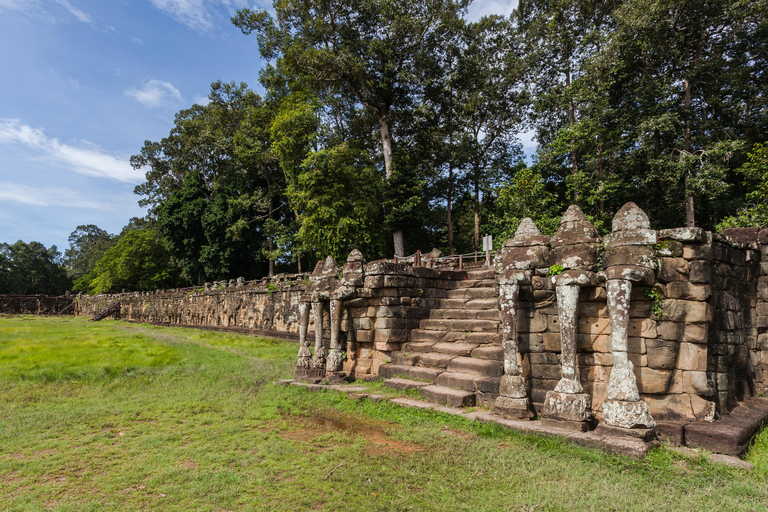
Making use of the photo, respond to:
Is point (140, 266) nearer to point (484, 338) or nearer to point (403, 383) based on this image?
point (403, 383)

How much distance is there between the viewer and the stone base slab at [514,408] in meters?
5.05

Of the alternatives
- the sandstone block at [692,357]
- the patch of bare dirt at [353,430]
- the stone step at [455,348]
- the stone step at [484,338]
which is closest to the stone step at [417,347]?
the stone step at [455,348]

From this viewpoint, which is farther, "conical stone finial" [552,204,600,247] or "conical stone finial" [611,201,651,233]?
"conical stone finial" [552,204,600,247]

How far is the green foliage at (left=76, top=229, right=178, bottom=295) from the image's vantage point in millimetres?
39750

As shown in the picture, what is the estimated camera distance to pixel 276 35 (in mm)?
25438

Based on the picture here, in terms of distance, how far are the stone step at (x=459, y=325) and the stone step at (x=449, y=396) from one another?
148cm

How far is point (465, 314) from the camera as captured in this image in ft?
26.0

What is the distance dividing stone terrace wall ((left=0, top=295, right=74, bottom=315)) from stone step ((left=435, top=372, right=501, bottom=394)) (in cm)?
5039

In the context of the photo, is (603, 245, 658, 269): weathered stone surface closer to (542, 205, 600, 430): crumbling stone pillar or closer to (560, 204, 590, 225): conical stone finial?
(542, 205, 600, 430): crumbling stone pillar

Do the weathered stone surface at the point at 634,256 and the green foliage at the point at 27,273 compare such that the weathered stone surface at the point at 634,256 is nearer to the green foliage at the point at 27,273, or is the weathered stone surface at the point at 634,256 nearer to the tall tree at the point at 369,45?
the tall tree at the point at 369,45

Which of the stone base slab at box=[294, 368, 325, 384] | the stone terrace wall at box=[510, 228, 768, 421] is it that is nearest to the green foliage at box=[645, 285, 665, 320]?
the stone terrace wall at box=[510, 228, 768, 421]


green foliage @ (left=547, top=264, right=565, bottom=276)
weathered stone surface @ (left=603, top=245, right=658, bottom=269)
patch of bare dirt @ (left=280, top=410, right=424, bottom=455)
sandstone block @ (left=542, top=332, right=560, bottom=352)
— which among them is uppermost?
weathered stone surface @ (left=603, top=245, right=658, bottom=269)

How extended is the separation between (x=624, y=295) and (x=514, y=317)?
4.18 feet

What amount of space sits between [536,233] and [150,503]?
510cm
